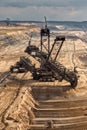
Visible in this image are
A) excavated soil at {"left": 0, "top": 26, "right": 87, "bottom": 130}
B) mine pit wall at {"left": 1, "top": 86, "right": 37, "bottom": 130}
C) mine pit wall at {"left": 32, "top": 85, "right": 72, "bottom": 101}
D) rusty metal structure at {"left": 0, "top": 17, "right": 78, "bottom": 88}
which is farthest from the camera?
rusty metal structure at {"left": 0, "top": 17, "right": 78, "bottom": 88}

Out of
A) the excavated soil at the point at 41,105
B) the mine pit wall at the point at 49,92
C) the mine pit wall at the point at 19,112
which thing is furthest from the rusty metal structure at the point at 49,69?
the mine pit wall at the point at 19,112

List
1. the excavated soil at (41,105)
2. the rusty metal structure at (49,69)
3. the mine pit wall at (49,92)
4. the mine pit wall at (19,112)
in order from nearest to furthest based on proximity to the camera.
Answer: the mine pit wall at (19,112)
the excavated soil at (41,105)
the mine pit wall at (49,92)
the rusty metal structure at (49,69)

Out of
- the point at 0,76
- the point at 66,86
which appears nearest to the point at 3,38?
the point at 0,76

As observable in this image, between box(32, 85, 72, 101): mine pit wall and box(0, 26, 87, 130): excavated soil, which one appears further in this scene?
box(32, 85, 72, 101): mine pit wall

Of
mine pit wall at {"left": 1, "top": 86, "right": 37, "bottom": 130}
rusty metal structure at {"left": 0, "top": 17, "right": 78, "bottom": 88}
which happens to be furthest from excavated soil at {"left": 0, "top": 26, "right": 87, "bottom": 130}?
rusty metal structure at {"left": 0, "top": 17, "right": 78, "bottom": 88}

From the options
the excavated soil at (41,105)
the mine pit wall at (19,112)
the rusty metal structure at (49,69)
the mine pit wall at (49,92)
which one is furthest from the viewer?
the rusty metal structure at (49,69)

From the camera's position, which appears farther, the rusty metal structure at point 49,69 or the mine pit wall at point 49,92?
the rusty metal structure at point 49,69

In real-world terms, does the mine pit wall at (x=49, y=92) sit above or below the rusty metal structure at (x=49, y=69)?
below

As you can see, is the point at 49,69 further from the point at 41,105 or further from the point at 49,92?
the point at 41,105

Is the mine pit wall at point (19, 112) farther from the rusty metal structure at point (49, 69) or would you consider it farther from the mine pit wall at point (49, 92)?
the rusty metal structure at point (49, 69)

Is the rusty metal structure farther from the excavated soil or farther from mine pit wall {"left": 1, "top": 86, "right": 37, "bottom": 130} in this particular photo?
mine pit wall {"left": 1, "top": 86, "right": 37, "bottom": 130}

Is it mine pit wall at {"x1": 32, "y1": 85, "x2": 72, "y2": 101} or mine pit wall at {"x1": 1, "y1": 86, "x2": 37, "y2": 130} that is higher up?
mine pit wall at {"x1": 1, "y1": 86, "x2": 37, "y2": 130}
